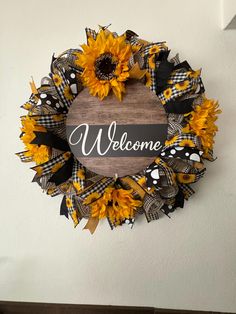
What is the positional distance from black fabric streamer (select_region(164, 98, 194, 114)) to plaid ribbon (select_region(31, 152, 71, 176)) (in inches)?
14.1

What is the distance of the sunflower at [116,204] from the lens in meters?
0.90

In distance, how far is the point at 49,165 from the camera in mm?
918

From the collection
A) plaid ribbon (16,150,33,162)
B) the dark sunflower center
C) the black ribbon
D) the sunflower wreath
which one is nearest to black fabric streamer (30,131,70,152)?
the sunflower wreath

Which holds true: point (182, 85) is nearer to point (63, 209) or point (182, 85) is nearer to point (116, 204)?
point (116, 204)

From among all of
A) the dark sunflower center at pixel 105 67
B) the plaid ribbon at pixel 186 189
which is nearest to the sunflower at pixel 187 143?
the plaid ribbon at pixel 186 189

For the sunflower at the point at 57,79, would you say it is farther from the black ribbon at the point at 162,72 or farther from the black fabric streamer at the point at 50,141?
the black ribbon at the point at 162,72

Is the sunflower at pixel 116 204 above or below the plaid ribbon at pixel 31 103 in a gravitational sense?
below

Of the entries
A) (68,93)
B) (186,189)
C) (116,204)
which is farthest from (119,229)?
(68,93)

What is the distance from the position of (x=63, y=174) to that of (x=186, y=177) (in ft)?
1.25

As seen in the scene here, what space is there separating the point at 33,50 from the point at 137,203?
0.66 m

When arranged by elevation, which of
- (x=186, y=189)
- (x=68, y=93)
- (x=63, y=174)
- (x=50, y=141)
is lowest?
(x=186, y=189)

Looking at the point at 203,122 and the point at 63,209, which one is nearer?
the point at 203,122

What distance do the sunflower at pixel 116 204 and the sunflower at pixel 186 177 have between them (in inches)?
5.5

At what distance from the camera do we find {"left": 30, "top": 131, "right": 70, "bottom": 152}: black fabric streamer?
0.89 metres
